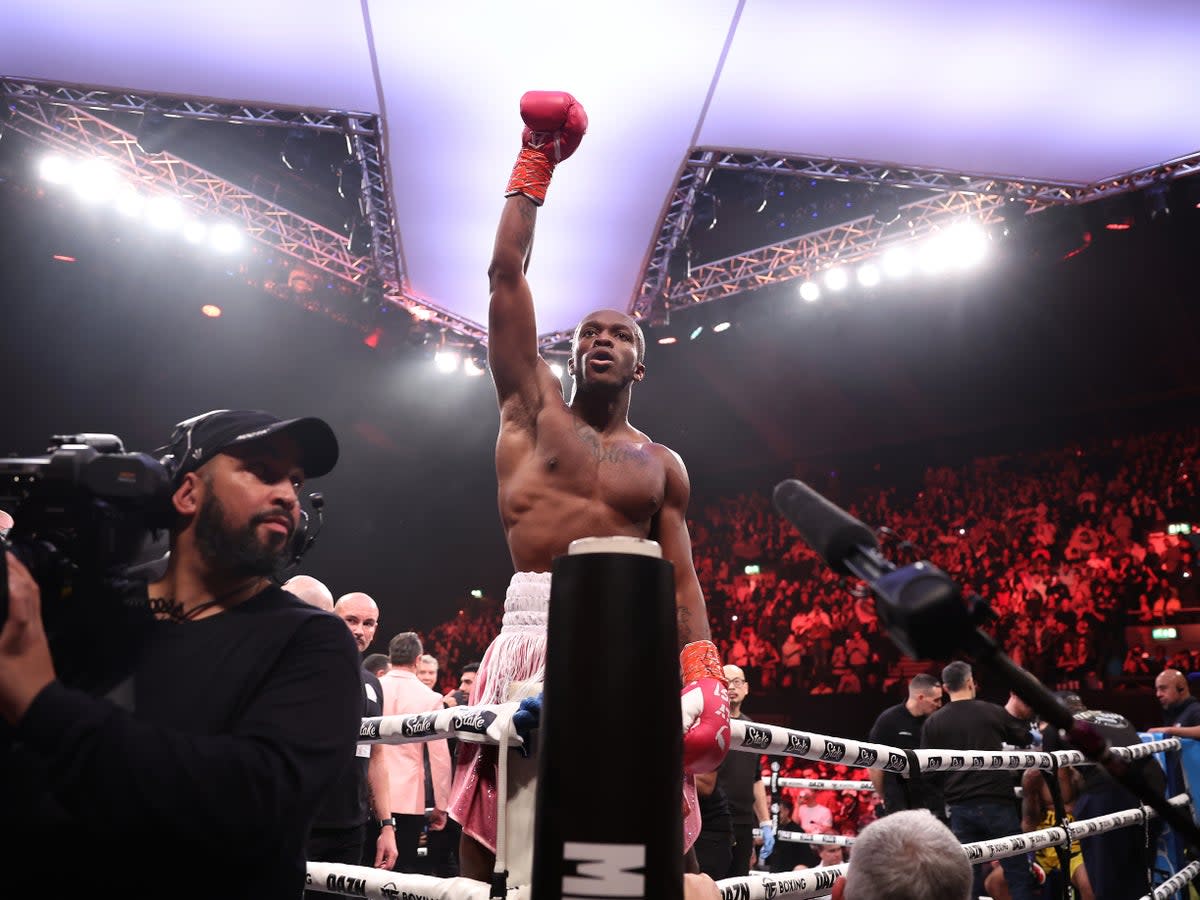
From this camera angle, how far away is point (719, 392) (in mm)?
12383

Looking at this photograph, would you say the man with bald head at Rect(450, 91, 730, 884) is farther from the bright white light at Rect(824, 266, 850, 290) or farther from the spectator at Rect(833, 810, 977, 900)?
the bright white light at Rect(824, 266, 850, 290)

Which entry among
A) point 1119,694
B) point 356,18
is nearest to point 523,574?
point 356,18

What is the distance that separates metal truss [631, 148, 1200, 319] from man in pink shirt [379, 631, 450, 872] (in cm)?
→ 391

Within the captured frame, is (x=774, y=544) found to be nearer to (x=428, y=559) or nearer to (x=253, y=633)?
(x=428, y=559)

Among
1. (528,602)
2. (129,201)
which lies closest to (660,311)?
(129,201)

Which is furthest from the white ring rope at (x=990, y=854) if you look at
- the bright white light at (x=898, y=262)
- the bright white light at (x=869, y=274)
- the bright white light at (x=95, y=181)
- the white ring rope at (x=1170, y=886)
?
the bright white light at (x=95, y=181)

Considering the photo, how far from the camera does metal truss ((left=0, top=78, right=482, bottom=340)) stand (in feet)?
21.1

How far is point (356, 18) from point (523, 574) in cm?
421

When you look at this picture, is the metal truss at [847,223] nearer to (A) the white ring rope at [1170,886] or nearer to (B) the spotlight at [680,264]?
(B) the spotlight at [680,264]

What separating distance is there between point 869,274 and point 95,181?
617 centimetres

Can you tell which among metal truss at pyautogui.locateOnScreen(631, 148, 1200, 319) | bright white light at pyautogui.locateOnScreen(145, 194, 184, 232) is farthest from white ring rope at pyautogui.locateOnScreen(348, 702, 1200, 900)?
bright white light at pyautogui.locateOnScreen(145, 194, 184, 232)

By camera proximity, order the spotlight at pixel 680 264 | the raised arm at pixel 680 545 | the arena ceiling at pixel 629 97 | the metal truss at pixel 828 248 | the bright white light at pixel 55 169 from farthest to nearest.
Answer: the spotlight at pixel 680 264 < the metal truss at pixel 828 248 < the bright white light at pixel 55 169 < the arena ceiling at pixel 629 97 < the raised arm at pixel 680 545

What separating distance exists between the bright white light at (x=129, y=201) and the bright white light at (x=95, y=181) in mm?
49

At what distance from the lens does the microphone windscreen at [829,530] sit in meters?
0.92
